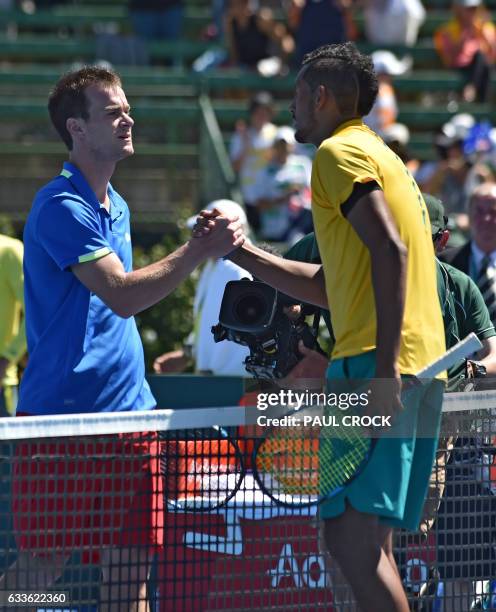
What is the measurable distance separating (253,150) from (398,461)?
29.4 feet

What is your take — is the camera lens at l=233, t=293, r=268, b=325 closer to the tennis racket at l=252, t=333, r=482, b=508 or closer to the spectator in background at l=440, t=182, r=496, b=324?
the tennis racket at l=252, t=333, r=482, b=508

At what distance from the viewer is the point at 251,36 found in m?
14.9

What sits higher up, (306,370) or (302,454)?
(306,370)

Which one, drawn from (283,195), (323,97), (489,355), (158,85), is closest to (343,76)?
(323,97)

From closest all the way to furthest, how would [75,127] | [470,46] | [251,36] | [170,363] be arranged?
[75,127]
[170,363]
[251,36]
[470,46]

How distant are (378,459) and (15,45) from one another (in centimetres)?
1245

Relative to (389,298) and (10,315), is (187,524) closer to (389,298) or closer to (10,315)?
(389,298)

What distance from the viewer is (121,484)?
4.13 meters

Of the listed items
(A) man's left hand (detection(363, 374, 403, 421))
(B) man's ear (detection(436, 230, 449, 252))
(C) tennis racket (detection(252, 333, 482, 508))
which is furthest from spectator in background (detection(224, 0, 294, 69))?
(A) man's left hand (detection(363, 374, 403, 421))

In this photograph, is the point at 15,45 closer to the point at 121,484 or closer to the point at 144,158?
the point at 144,158

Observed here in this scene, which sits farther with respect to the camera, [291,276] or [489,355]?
[489,355]

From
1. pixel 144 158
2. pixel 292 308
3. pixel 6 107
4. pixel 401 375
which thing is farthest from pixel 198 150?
pixel 401 375

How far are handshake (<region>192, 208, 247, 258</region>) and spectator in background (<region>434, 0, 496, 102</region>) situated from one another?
11250 millimetres

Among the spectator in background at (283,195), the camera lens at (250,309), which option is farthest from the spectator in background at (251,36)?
the camera lens at (250,309)
